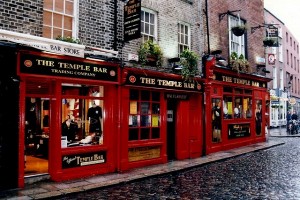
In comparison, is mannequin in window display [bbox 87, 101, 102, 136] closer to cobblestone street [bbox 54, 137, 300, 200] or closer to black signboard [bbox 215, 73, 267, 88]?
cobblestone street [bbox 54, 137, 300, 200]

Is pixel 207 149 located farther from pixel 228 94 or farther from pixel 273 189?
pixel 273 189

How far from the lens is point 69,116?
972 cm

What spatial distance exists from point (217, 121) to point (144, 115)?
16.8 ft

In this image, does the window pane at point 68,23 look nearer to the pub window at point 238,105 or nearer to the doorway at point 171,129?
the doorway at point 171,129

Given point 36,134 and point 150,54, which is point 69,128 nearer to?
point 36,134

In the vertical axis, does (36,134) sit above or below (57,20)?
below

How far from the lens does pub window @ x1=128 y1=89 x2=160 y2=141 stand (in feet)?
36.9

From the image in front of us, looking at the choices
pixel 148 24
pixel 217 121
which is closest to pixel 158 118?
pixel 148 24

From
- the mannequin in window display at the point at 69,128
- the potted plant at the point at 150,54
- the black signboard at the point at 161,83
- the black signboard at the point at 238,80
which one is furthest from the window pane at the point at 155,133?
the black signboard at the point at 238,80

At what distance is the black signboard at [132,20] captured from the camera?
Result: 33.2 feet

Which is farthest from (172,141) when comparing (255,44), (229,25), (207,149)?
(255,44)

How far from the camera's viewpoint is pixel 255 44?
19656mm

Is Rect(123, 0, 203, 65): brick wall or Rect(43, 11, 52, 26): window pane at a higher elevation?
Rect(123, 0, 203, 65): brick wall

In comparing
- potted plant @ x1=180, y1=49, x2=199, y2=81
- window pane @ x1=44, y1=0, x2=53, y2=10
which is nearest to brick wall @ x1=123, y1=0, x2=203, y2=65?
potted plant @ x1=180, y1=49, x2=199, y2=81
